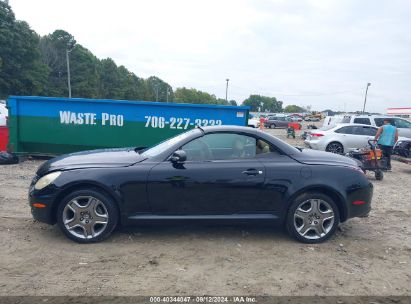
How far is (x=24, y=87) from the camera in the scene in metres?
52.6

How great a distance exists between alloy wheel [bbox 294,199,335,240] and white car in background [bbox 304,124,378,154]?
369 inches

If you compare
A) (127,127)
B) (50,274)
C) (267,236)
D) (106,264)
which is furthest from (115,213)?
(127,127)

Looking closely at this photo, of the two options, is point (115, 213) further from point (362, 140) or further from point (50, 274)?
point (362, 140)

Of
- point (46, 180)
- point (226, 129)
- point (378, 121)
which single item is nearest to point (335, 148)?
point (378, 121)

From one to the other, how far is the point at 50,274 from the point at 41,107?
7112 mm

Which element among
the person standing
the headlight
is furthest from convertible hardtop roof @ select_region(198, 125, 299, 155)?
the person standing

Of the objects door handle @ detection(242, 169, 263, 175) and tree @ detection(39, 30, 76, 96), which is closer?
door handle @ detection(242, 169, 263, 175)

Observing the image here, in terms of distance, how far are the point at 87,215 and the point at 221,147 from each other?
1903 millimetres

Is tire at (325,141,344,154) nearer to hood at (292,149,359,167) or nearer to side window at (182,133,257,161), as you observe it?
hood at (292,149,359,167)

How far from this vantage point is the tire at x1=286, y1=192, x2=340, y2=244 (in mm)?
4668

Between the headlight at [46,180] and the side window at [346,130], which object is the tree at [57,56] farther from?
the headlight at [46,180]

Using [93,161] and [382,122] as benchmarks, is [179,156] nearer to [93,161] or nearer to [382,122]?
[93,161]

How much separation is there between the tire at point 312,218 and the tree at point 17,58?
172 ft

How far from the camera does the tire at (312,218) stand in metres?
4.67
